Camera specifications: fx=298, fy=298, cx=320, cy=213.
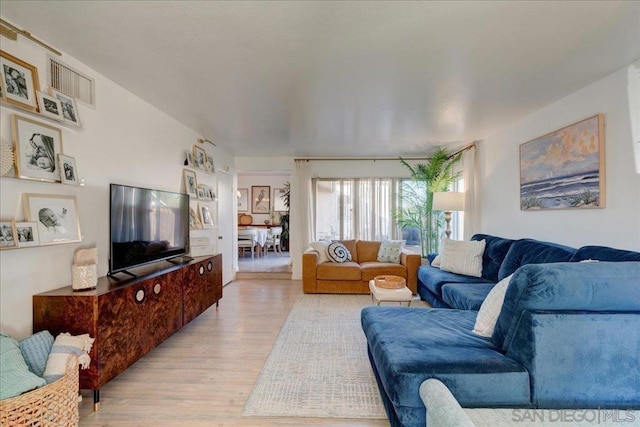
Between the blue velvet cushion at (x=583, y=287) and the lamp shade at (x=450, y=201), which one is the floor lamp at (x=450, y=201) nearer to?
the lamp shade at (x=450, y=201)

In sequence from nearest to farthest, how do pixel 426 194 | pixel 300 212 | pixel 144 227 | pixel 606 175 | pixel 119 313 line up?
pixel 119 313, pixel 606 175, pixel 144 227, pixel 426 194, pixel 300 212

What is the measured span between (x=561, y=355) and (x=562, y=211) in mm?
2153

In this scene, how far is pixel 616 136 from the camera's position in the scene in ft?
7.70

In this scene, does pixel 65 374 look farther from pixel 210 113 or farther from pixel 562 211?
pixel 562 211

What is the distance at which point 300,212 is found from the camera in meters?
5.76

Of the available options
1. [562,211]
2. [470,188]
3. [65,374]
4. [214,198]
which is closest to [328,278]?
[214,198]

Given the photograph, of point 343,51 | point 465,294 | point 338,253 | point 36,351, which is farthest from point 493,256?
point 36,351

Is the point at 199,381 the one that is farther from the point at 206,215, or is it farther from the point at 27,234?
the point at 206,215

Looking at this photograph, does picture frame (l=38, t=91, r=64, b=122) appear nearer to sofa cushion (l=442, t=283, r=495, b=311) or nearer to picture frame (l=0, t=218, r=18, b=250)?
picture frame (l=0, t=218, r=18, b=250)

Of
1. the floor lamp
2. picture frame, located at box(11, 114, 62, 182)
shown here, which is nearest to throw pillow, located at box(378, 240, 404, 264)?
the floor lamp

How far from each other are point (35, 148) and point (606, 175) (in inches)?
164

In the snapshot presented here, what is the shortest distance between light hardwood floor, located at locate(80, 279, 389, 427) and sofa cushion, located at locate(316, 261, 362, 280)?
1.18 meters

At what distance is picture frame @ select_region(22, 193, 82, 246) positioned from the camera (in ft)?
6.00

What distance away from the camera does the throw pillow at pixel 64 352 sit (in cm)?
157
